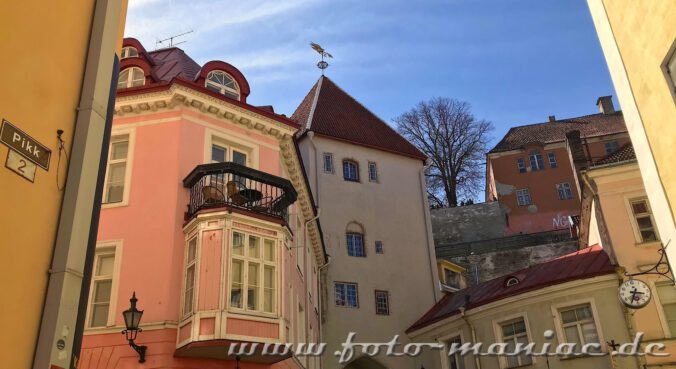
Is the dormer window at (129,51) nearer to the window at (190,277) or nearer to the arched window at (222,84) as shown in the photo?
the arched window at (222,84)

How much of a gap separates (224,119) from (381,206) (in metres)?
15.3

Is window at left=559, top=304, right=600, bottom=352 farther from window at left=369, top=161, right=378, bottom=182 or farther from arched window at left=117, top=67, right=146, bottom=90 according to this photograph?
arched window at left=117, top=67, right=146, bottom=90

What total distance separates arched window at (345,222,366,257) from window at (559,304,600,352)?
10.4 meters

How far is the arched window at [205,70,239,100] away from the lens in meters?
16.2

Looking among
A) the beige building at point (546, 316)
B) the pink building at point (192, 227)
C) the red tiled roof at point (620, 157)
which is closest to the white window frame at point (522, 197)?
the beige building at point (546, 316)

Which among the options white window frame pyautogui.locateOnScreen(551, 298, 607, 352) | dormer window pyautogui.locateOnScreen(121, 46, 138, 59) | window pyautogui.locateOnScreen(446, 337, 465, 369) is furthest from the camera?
window pyautogui.locateOnScreen(446, 337, 465, 369)

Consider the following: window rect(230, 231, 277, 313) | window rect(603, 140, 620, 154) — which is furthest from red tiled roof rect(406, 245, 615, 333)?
window rect(603, 140, 620, 154)

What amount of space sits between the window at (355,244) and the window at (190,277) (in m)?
15.1

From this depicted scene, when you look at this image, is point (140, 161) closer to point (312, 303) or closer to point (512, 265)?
point (312, 303)

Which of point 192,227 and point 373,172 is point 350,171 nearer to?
point 373,172

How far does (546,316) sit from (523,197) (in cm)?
2886

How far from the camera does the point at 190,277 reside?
13.1 metres

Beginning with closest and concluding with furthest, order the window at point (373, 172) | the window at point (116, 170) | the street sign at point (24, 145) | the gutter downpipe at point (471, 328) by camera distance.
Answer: the street sign at point (24, 145) < the window at point (116, 170) < the gutter downpipe at point (471, 328) < the window at point (373, 172)

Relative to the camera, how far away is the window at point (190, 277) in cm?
1274
